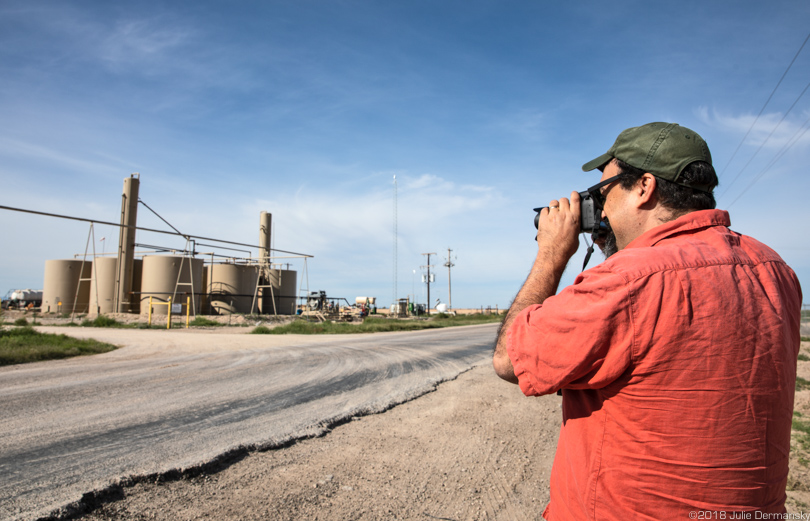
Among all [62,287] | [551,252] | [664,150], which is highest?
[62,287]

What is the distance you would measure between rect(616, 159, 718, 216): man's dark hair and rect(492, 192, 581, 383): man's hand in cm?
28

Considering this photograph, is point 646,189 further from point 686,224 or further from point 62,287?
point 62,287

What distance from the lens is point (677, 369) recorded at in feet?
3.68

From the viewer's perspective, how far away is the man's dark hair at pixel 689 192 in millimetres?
1373

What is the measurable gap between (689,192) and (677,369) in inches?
21.2

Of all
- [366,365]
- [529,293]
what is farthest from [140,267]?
[529,293]

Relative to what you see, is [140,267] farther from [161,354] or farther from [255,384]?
[255,384]

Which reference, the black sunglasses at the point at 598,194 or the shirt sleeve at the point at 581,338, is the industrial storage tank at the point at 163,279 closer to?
the black sunglasses at the point at 598,194

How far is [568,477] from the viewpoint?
1.36 m

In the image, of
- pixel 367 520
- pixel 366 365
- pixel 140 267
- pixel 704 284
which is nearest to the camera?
pixel 704 284

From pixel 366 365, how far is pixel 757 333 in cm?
929

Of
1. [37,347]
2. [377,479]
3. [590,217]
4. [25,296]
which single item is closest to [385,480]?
[377,479]

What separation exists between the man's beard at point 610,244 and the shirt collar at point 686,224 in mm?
254

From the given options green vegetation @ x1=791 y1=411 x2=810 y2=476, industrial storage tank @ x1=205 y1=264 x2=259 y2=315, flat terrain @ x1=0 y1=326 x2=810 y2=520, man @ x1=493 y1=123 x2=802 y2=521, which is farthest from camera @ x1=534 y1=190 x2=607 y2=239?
industrial storage tank @ x1=205 y1=264 x2=259 y2=315
